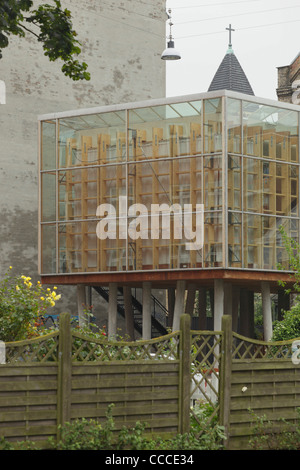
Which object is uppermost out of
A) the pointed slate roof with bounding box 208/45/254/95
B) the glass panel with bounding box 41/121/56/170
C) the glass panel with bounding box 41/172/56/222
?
the pointed slate roof with bounding box 208/45/254/95

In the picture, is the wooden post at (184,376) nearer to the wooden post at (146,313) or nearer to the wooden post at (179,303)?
the wooden post at (179,303)

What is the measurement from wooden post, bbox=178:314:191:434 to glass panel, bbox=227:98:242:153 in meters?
23.6

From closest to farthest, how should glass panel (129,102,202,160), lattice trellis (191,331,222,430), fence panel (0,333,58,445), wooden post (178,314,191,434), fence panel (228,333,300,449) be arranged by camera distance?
fence panel (0,333,58,445) → wooden post (178,314,191,434) → lattice trellis (191,331,222,430) → fence panel (228,333,300,449) → glass panel (129,102,202,160)

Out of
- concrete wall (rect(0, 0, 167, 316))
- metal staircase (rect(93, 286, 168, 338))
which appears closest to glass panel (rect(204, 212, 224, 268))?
metal staircase (rect(93, 286, 168, 338))

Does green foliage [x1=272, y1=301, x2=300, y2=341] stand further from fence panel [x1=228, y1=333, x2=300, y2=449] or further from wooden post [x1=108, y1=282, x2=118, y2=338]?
wooden post [x1=108, y1=282, x2=118, y2=338]

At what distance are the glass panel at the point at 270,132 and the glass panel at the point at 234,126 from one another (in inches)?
11.7

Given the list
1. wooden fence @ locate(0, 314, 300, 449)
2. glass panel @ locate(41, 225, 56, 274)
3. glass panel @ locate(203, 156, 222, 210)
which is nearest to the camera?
wooden fence @ locate(0, 314, 300, 449)

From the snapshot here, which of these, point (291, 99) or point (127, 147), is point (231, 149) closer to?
point (127, 147)

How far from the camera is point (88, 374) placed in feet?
38.8

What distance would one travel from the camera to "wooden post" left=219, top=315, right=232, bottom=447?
1278 centimetres

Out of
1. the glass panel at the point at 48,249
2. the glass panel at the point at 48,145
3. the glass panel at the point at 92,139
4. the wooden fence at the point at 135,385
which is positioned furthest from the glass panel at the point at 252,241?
the wooden fence at the point at 135,385

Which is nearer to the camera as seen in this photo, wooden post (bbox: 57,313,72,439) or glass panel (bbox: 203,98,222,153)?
wooden post (bbox: 57,313,72,439)

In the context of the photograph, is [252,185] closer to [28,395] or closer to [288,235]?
[288,235]

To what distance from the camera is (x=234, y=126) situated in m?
35.9
